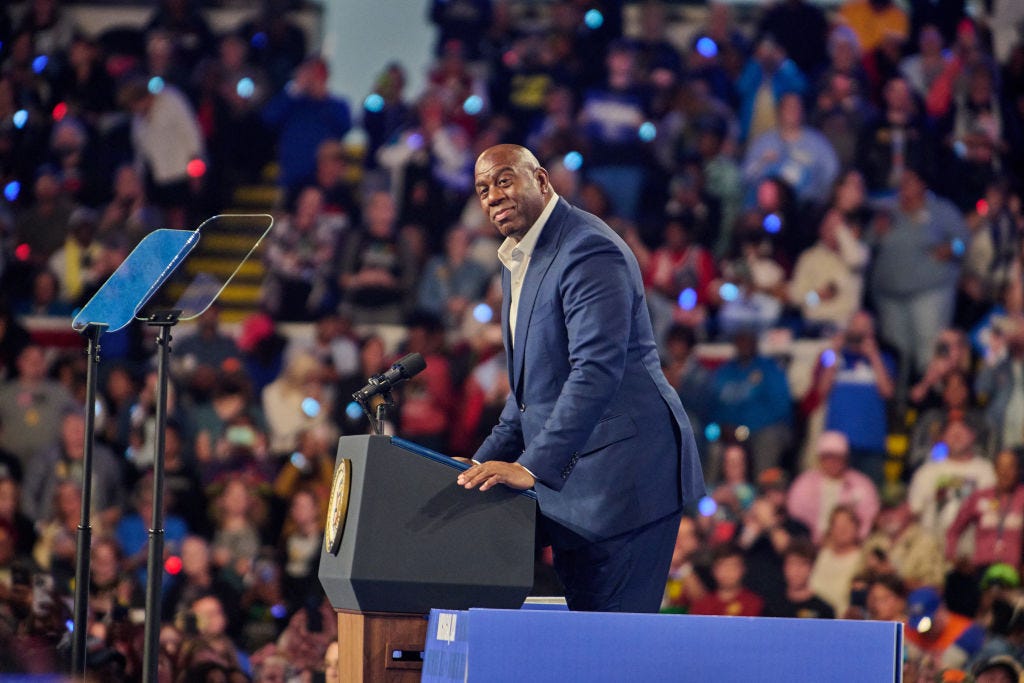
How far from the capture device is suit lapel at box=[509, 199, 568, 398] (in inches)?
122

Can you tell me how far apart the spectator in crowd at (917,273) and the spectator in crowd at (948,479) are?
572 millimetres

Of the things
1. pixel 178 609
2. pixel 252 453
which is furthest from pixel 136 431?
pixel 178 609

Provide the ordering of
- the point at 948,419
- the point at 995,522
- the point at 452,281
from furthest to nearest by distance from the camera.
Result: the point at 452,281, the point at 948,419, the point at 995,522

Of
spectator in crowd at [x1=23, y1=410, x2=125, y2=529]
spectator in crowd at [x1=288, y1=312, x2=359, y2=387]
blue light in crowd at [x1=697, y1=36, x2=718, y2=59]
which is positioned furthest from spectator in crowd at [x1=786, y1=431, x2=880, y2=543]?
spectator in crowd at [x1=23, y1=410, x2=125, y2=529]

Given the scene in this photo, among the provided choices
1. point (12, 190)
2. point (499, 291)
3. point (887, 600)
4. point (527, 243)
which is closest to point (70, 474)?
point (12, 190)

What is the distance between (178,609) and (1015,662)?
3466 millimetres

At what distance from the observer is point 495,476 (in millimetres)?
2865

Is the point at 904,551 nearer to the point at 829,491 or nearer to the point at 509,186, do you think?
the point at 829,491

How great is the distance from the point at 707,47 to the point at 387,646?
6.08 meters

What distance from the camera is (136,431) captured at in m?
7.07

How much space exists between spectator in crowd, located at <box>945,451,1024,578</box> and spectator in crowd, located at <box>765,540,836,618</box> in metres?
0.66

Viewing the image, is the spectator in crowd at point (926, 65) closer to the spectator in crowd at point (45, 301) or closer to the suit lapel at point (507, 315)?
the spectator in crowd at point (45, 301)

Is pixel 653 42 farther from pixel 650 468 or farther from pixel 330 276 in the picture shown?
pixel 650 468

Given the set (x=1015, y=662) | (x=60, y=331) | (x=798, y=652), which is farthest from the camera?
(x=60, y=331)
